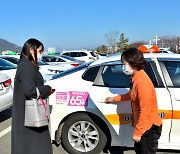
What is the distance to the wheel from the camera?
364 centimetres

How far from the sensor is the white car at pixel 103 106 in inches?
132

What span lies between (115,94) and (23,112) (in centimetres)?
134

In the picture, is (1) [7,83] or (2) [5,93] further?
(1) [7,83]

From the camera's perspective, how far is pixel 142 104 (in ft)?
7.79

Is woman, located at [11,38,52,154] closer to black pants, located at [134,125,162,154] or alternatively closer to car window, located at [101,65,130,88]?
black pants, located at [134,125,162,154]

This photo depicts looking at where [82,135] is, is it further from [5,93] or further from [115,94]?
[5,93]

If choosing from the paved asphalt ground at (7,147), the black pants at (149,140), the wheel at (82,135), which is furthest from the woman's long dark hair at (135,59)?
the paved asphalt ground at (7,147)

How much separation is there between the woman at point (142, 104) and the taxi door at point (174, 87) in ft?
2.73

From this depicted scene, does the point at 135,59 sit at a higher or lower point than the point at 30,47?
lower

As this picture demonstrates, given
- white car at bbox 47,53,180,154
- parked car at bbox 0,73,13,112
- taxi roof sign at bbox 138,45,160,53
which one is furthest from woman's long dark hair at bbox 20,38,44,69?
parked car at bbox 0,73,13,112

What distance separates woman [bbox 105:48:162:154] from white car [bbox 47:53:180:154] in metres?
0.84

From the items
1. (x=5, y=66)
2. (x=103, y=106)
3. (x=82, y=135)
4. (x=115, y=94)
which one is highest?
(x=5, y=66)

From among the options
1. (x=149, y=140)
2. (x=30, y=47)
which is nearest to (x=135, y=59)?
(x=149, y=140)

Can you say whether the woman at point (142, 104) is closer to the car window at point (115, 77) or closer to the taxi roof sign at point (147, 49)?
the car window at point (115, 77)
